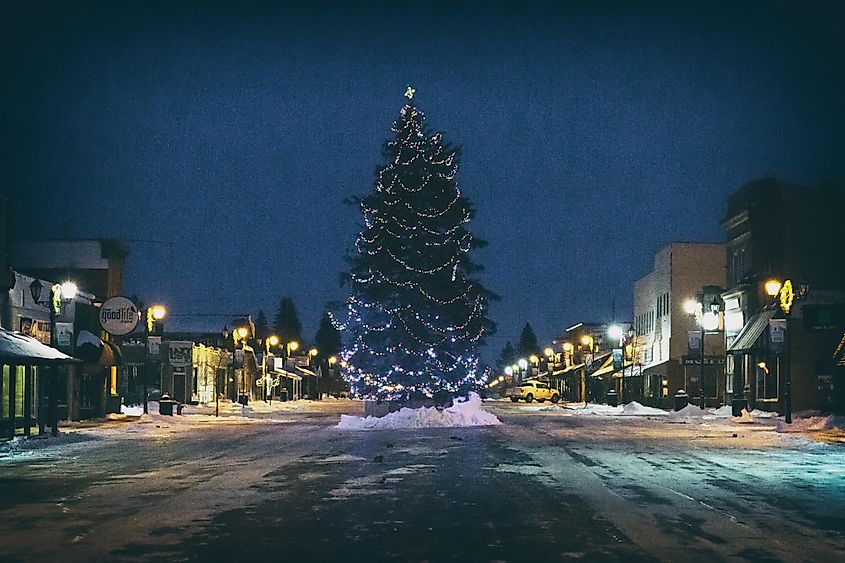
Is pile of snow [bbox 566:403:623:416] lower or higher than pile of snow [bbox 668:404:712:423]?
lower

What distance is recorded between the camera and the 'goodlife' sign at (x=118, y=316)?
47438mm

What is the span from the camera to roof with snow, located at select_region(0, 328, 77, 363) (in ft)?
104

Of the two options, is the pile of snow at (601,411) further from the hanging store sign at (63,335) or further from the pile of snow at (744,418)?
the hanging store sign at (63,335)

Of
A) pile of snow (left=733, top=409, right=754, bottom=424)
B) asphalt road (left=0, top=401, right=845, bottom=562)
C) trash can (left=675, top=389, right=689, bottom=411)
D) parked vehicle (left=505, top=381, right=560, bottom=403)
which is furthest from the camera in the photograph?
parked vehicle (left=505, top=381, right=560, bottom=403)

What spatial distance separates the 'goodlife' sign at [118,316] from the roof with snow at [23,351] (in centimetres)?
973

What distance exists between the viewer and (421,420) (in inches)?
1741

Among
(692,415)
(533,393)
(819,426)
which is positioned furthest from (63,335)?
(533,393)

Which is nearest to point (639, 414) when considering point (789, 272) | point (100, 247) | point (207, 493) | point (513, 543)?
point (789, 272)

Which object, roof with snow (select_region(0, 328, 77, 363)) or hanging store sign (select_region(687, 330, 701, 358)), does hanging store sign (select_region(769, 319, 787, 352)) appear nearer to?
hanging store sign (select_region(687, 330, 701, 358))

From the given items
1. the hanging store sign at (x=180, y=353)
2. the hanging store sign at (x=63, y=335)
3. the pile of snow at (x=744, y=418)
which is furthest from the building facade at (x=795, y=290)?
the hanging store sign at (x=180, y=353)

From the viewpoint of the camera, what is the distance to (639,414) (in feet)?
209

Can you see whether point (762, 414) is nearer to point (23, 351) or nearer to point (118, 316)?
point (118, 316)

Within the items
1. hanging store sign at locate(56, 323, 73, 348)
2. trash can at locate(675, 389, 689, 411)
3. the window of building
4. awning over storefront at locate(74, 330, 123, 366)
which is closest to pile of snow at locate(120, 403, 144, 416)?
the window of building

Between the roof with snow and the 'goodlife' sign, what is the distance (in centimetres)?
973
